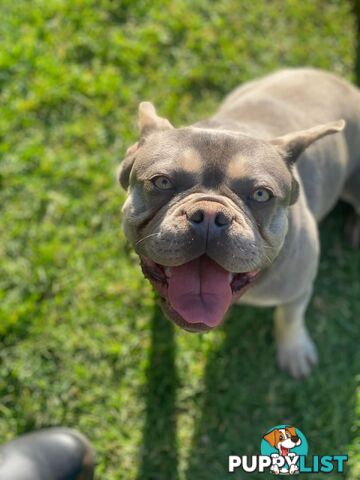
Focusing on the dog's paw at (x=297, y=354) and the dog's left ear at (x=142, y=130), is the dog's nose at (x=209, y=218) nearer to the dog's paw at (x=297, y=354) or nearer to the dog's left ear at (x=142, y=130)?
the dog's left ear at (x=142, y=130)

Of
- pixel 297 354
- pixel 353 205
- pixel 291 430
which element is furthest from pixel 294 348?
pixel 353 205

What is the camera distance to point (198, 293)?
3146 millimetres

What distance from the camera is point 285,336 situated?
182 inches

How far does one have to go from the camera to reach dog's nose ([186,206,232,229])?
9.54 feet

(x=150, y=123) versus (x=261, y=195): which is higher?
(x=150, y=123)

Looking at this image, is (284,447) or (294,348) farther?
(294,348)

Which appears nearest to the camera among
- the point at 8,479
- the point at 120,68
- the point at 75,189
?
the point at 8,479

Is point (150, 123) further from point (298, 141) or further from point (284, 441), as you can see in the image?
point (284, 441)

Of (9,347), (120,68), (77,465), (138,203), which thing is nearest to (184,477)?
(77,465)

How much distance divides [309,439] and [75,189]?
2956mm

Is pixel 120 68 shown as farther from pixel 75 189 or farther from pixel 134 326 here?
pixel 134 326

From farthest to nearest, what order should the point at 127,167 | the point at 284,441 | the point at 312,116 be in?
the point at 284,441
the point at 312,116
the point at 127,167

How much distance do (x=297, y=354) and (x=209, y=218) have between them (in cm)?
218

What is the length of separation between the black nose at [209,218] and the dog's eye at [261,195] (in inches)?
12.0
